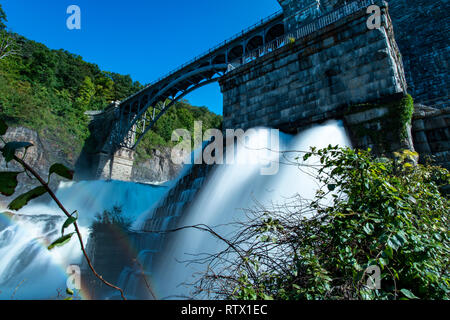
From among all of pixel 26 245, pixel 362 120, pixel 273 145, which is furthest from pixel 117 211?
pixel 362 120

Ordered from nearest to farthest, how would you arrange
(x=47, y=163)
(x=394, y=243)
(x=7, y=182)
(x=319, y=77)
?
(x=7, y=182) < (x=394, y=243) < (x=319, y=77) < (x=47, y=163)

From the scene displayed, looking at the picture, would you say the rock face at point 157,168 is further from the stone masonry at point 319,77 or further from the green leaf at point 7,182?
the green leaf at point 7,182

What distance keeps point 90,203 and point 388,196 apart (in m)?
17.7

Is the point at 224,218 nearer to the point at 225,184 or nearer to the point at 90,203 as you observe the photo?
the point at 225,184

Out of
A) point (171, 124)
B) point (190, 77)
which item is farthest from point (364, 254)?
point (171, 124)

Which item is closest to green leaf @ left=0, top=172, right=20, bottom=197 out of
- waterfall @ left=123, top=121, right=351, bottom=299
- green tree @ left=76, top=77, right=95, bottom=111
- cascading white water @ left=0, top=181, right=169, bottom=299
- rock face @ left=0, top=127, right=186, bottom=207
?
waterfall @ left=123, top=121, right=351, bottom=299

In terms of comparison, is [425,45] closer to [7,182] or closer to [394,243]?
[394,243]

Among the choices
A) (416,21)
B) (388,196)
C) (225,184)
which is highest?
(416,21)

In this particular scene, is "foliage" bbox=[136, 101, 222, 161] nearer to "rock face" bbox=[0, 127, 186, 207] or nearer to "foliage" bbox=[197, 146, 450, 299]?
"rock face" bbox=[0, 127, 186, 207]

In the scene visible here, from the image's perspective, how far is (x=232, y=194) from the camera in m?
6.29

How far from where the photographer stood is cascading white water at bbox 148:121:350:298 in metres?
5.51
